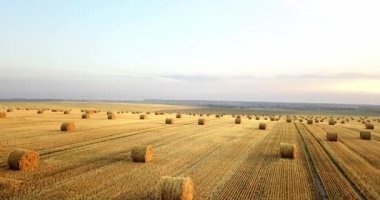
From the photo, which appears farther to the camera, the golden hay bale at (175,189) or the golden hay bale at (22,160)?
the golden hay bale at (22,160)

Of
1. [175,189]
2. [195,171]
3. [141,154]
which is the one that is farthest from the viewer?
[141,154]

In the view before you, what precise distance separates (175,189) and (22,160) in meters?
6.73

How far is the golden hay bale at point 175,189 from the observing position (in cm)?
1096

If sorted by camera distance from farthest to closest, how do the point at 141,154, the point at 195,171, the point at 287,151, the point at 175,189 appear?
1. the point at 287,151
2. the point at 141,154
3. the point at 195,171
4. the point at 175,189

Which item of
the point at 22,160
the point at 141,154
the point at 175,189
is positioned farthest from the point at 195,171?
the point at 22,160

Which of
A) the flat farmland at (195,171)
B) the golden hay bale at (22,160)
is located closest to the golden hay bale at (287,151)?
the flat farmland at (195,171)

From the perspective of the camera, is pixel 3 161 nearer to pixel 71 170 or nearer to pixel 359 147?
pixel 71 170

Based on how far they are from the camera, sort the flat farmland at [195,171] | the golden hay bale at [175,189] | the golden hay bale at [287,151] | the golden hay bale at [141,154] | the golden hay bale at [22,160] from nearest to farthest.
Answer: the golden hay bale at [175,189], the flat farmland at [195,171], the golden hay bale at [22,160], the golden hay bale at [141,154], the golden hay bale at [287,151]

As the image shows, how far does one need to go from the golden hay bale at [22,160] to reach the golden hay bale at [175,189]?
6.26 metres

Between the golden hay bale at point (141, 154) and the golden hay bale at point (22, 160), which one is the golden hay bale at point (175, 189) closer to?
the golden hay bale at point (22, 160)

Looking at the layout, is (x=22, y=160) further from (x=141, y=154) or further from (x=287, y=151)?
(x=287, y=151)

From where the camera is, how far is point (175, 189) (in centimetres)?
1103

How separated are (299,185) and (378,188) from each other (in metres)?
2.69

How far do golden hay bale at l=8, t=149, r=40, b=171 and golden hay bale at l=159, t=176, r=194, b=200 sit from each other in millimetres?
6255
